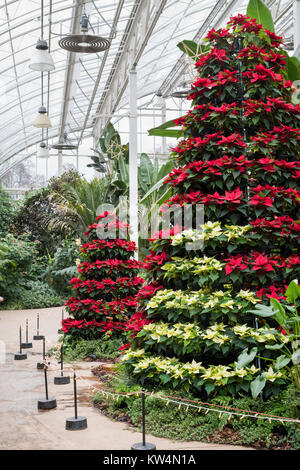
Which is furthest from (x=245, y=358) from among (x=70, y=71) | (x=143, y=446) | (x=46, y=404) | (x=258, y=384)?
(x=70, y=71)

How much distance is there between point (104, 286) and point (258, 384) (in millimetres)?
3798

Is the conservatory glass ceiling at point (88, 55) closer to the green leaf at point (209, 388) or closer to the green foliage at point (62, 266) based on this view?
the green leaf at point (209, 388)

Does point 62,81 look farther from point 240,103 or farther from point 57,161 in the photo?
point 240,103

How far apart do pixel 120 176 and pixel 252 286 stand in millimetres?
9263

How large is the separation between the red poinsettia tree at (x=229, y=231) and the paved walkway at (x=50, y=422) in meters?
0.44

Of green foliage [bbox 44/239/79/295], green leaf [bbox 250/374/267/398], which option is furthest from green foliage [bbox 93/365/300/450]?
green foliage [bbox 44/239/79/295]

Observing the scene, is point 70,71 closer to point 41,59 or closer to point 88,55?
point 88,55

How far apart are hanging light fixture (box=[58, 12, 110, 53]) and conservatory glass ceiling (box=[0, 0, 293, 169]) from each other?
0.24 meters

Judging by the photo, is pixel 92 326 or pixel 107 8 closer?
pixel 92 326

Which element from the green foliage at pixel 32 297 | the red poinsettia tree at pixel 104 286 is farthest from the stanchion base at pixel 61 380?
the green foliage at pixel 32 297

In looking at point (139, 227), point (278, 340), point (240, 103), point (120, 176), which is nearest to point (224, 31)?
point (240, 103)

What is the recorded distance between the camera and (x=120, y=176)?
1282 centimetres
